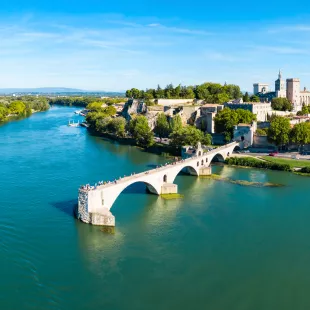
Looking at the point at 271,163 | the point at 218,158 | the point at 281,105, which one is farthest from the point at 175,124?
the point at 281,105

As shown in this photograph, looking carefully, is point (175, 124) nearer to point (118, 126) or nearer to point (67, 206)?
point (118, 126)

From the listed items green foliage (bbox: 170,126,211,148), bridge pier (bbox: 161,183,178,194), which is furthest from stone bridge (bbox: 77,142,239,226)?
green foliage (bbox: 170,126,211,148)

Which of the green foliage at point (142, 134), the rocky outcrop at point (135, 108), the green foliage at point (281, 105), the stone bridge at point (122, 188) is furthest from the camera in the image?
the rocky outcrop at point (135, 108)

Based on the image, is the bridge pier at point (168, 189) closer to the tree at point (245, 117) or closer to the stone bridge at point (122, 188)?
the stone bridge at point (122, 188)

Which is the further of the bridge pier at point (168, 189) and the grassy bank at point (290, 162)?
the grassy bank at point (290, 162)

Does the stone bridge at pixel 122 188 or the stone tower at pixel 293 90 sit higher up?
the stone tower at pixel 293 90

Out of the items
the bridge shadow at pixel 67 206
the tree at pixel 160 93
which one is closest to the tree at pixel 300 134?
the bridge shadow at pixel 67 206

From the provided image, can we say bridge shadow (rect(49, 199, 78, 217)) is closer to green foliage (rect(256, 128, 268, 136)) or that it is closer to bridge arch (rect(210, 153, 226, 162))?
bridge arch (rect(210, 153, 226, 162))

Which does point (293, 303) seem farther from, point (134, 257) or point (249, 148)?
point (249, 148)
